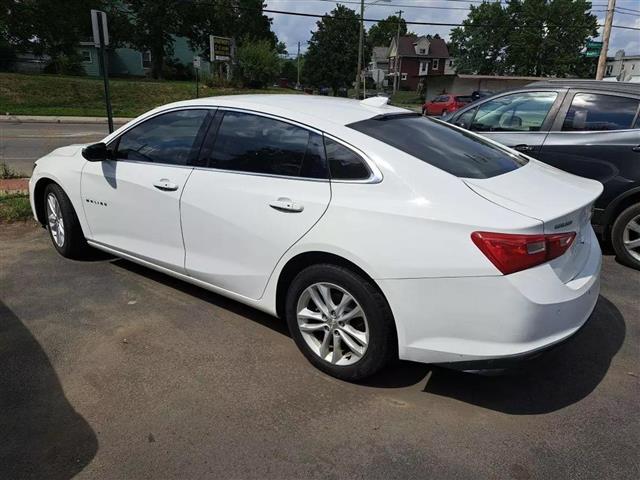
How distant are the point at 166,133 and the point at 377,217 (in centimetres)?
198

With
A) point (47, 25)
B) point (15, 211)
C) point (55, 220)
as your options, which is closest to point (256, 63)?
point (47, 25)

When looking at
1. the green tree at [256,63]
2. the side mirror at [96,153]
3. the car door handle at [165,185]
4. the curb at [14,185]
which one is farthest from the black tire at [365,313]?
the green tree at [256,63]

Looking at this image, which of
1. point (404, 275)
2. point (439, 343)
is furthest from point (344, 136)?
point (439, 343)

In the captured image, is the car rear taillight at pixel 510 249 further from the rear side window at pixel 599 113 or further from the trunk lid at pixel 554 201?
Result: the rear side window at pixel 599 113

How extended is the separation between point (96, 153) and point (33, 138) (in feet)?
41.7

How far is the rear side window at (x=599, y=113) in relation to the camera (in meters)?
5.01

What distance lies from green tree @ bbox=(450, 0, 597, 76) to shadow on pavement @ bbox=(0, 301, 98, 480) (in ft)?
243

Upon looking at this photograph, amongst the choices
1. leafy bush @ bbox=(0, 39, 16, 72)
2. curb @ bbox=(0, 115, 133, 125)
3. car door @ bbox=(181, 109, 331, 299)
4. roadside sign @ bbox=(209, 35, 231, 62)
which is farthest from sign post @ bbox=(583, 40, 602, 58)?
leafy bush @ bbox=(0, 39, 16, 72)

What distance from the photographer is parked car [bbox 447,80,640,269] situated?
4918 millimetres

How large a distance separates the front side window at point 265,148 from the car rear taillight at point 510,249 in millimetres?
979

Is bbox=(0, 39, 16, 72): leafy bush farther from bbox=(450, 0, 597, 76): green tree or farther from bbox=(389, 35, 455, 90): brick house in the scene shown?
bbox=(389, 35, 455, 90): brick house

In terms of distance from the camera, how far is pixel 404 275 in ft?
8.36

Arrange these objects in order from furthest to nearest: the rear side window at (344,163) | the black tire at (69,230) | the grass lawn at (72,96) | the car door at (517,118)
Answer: the grass lawn at (72,96) → the car door at (517,118) → the black tire at (69,230) → the rear side window at (344,163)

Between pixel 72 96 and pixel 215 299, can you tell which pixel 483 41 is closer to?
pixel 72 96
